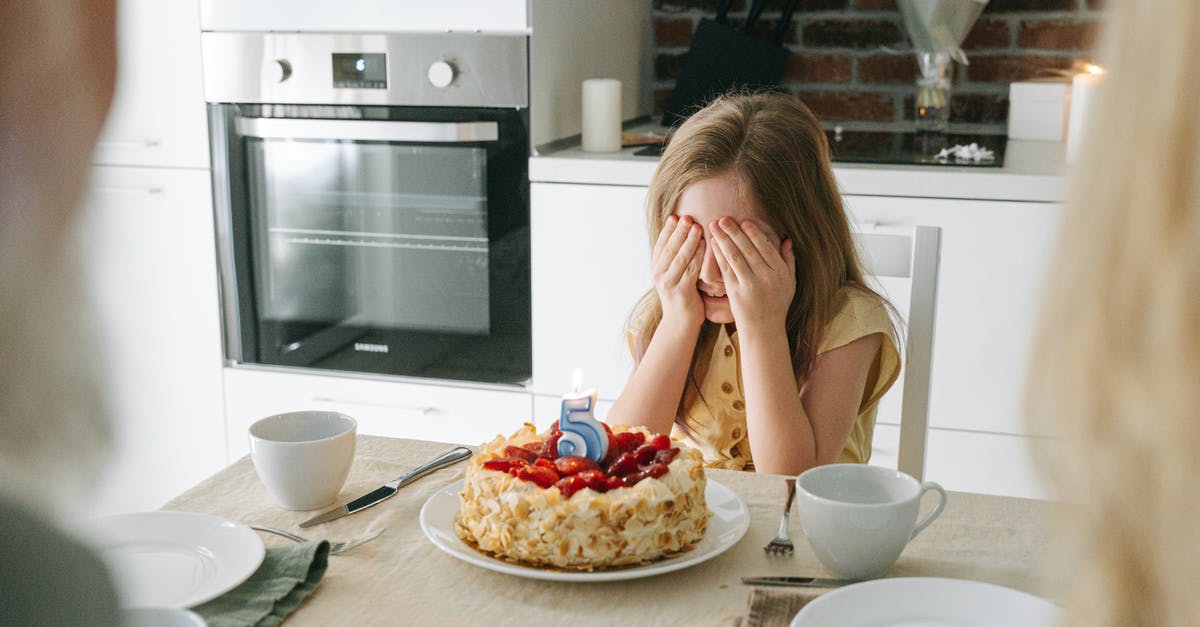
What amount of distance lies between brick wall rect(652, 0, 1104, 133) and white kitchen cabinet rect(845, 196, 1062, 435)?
72cm

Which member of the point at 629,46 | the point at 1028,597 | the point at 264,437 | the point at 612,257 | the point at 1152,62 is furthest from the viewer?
the point at 629,46

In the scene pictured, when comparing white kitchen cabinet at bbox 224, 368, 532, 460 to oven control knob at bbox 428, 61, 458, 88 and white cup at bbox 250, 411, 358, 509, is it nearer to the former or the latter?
oven control knob at bbox 428, 61, 458, 88

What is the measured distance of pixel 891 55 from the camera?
2.63 m

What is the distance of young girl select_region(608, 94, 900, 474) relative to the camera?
4.60ft

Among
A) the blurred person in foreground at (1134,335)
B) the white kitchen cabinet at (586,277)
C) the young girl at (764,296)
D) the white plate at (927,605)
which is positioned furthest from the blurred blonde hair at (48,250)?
the white kitchen cabinet at (586,277)

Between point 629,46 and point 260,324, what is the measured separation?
1080 millimetres

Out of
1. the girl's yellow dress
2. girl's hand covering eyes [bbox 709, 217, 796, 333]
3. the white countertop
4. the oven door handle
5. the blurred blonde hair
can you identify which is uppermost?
the blurred blonde hair

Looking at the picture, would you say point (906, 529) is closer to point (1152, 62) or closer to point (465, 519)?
point (465, 519)

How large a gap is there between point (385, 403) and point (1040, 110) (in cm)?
154

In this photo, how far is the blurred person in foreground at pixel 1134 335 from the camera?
0.67ft

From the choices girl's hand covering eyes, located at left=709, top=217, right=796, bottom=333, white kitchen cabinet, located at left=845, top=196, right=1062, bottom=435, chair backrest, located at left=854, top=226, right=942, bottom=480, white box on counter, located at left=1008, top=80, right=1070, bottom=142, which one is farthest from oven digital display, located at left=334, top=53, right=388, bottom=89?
white box on counter, located at left=1008, top=80, right=1070, bottom=142

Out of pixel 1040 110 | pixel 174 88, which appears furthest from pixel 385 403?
pixel 1040 110

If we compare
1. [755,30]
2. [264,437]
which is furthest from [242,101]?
[264,437]

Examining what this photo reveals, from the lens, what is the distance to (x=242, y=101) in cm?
233
